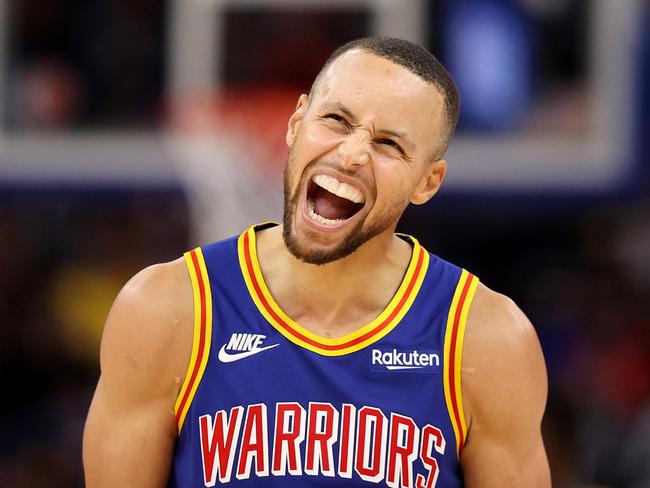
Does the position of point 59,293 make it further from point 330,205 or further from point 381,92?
point 381,92

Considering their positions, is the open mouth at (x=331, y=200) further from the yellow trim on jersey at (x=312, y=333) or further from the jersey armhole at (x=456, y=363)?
the jersey armhole at (x=456, y=363)

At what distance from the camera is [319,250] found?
3.44m

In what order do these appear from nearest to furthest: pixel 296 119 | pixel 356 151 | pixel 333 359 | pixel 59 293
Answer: pixel 356 151, pixel 333 359, pixel 296 119, pixel 59 293

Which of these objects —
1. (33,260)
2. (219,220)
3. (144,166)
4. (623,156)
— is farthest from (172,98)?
(623,156)

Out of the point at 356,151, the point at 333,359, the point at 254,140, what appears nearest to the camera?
the point at 356,151

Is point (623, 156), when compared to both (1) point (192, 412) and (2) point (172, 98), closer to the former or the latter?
(2) point (172, 98)

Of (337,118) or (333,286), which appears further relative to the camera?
(333,286)

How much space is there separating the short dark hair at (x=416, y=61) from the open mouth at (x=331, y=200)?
12.3 inches

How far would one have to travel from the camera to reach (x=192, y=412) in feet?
11.2

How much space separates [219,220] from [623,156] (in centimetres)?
305

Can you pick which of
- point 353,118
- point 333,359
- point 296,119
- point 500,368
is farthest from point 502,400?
point 296,119

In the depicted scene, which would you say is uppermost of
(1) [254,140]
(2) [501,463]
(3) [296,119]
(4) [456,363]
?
(1) [254,140]

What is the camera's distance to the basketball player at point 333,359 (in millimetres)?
3383

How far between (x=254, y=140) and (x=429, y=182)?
18.3 ft
